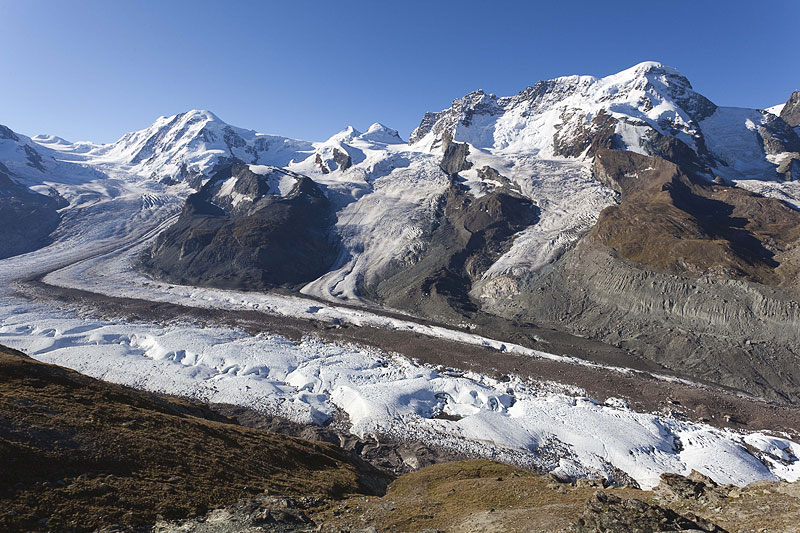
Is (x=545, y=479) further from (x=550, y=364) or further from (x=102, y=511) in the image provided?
(x=550, y=364)

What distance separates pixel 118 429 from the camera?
64.3 feet

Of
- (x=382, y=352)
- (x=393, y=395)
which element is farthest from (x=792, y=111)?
(x=393, y=395)

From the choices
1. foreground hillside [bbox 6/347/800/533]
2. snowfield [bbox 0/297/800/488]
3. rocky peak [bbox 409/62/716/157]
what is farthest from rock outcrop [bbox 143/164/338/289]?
rocky peak [bbox 409/62/716/157]

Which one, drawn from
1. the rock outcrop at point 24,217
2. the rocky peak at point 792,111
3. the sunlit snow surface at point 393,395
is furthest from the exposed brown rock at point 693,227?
the rock outcrop at point 24,217

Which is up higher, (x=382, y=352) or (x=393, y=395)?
(x=382, y=352)

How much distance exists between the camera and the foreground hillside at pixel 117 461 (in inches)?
545

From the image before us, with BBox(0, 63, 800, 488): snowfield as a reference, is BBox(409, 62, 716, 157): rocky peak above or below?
above

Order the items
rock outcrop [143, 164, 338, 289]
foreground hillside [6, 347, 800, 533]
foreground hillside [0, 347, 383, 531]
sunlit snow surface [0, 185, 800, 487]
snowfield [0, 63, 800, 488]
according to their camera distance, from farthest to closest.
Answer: rock outcrop [143, 164, 338, 289] → snowfield [0, 63, 800, 488] → sunlit snow surface [0, 185, 800, 487] → foreground hillside [0, 347, 383, 531] → foreground hillside [6, 347, 800, 533]

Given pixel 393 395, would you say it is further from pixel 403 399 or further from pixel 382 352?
pixel 382 352

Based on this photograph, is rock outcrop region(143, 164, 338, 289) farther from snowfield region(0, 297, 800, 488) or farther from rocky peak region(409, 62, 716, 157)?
rocky peak region(409, 62, 716, 157)

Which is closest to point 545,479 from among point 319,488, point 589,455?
point 319,488

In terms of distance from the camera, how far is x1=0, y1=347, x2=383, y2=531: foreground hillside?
1385 cm

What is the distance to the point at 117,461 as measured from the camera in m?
17.2

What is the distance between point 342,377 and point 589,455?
95.0 feet
